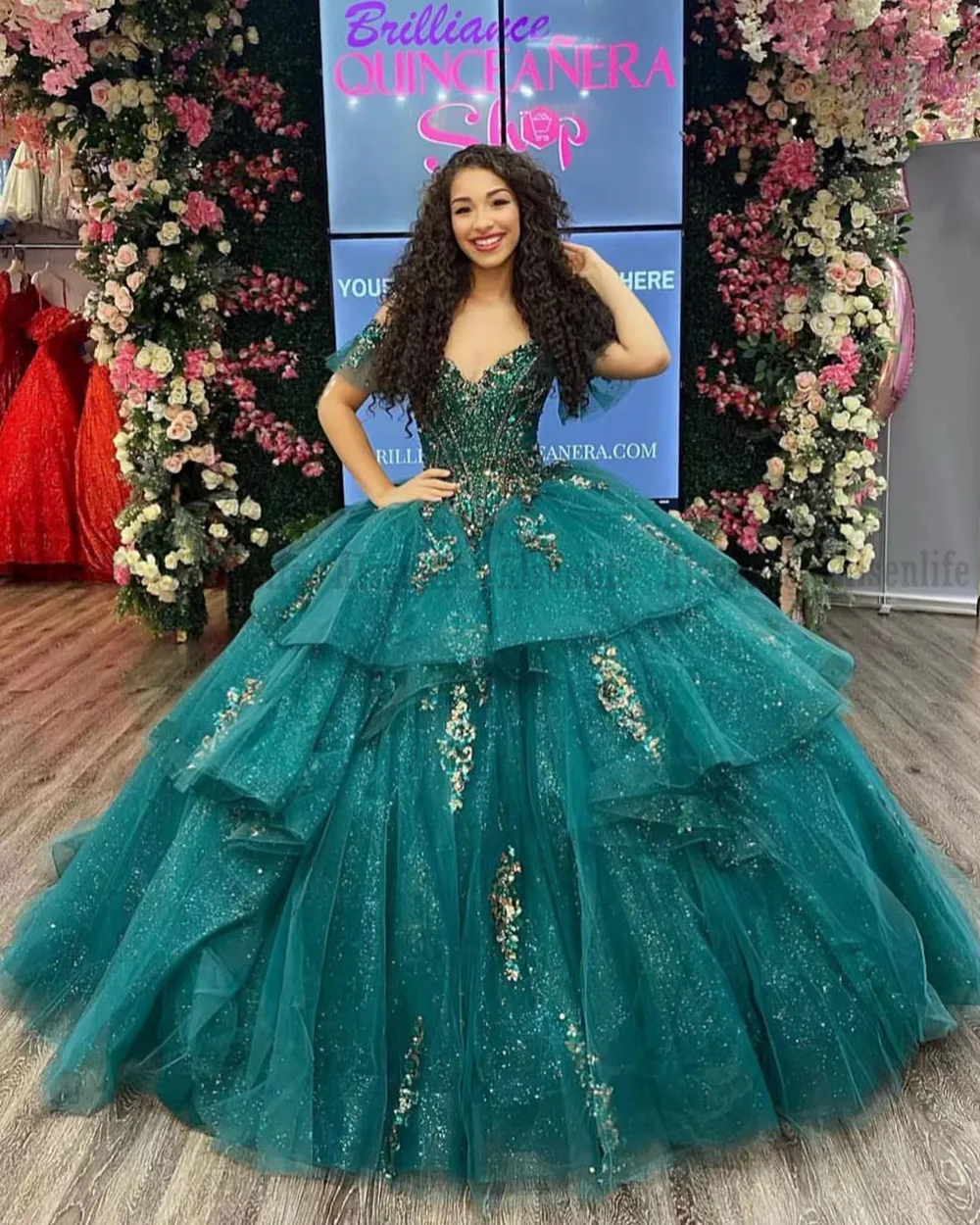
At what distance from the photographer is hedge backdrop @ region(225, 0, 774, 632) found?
13.1 feet

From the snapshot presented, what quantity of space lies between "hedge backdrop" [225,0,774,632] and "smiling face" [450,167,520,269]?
2.28 m

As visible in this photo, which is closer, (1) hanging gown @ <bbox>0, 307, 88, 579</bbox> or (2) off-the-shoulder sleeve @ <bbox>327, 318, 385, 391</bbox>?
(2) off-the-shoulder sleeve @ <bbox>327, 318, 385, 391</bbox>

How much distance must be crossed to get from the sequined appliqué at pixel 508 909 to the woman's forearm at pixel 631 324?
3.03ft

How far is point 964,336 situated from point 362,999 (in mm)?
4205

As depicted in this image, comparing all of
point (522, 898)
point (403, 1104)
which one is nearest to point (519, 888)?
point (522, 898)

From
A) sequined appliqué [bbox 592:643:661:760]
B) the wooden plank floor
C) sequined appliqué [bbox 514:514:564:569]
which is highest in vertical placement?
sequined appliqué [bbox 514:514:564:569]

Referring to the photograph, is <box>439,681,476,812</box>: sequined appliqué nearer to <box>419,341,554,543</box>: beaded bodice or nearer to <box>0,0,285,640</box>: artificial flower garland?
<box>419,341,554,543</box>: beaded bodice

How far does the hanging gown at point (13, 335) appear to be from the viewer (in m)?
6.16

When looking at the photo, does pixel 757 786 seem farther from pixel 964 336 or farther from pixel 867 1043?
pixel 964 336

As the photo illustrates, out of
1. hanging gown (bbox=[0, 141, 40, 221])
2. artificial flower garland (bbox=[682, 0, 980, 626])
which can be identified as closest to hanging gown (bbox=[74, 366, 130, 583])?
hanging gown (bbox=[0, 141, 40, 221])

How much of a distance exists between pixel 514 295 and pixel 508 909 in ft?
3.56

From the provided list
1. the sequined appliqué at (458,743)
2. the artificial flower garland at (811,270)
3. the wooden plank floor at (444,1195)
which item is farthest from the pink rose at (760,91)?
the sequined appliqué at (458,743)

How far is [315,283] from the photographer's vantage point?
4.21 meters

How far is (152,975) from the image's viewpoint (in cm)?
173
